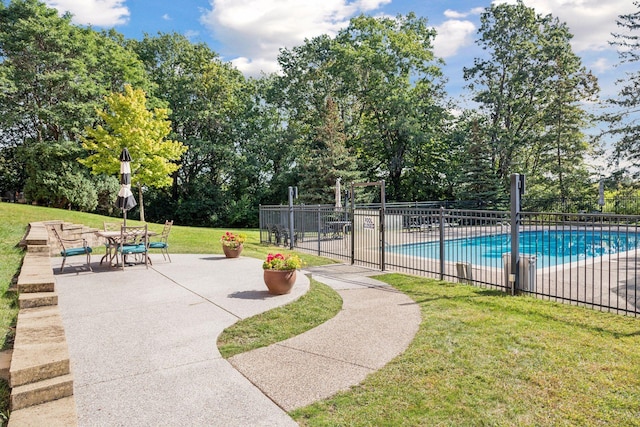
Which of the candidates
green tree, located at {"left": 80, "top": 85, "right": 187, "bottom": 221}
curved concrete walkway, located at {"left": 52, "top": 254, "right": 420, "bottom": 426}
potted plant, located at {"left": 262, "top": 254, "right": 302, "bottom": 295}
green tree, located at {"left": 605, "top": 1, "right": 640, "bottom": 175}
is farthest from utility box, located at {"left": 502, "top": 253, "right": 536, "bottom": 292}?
green tree, located at {"left": 80, "top": 85, "right": 187, "bottom": 221}

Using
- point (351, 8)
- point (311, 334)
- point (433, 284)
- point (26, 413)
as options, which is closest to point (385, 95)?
point (351, 8)

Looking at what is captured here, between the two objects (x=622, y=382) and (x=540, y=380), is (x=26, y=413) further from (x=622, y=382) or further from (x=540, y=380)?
(x=622, y=382)

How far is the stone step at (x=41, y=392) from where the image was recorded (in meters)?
2.79

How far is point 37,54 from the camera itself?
2202 centimetres

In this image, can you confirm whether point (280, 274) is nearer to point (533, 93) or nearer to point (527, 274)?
point (527, 274)

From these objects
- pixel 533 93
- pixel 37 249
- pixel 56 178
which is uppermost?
pixel 533 93

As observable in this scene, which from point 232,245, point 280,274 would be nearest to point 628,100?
point 232,245

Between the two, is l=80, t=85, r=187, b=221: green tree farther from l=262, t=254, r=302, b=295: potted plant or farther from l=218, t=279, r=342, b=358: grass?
l=218, t=279, r=342, b=358: grass

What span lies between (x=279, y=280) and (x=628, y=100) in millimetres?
23063

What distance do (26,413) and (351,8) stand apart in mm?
30227

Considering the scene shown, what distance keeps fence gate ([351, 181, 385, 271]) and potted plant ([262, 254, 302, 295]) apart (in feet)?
11.3

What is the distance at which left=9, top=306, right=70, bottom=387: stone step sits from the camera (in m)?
2.93

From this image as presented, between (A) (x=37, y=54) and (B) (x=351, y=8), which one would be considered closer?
(A) (x=37, y=54)

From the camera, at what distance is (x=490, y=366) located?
370 centimetres
